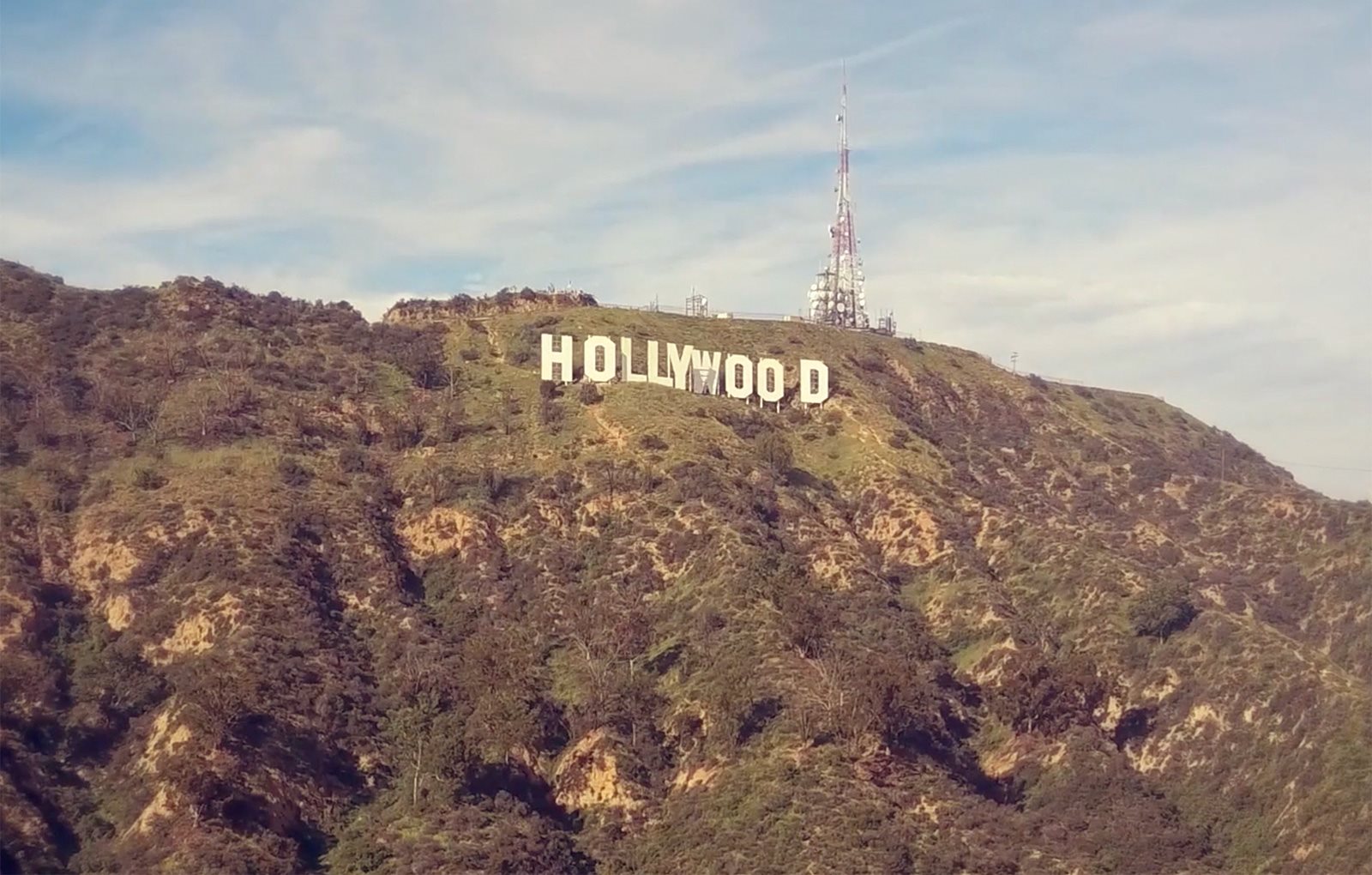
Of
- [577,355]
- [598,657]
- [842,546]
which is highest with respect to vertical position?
[577,355]

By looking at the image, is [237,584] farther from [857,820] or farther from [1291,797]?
[1291,797]

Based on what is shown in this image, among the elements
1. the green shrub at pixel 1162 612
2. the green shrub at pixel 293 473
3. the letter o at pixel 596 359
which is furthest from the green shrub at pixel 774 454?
the green shrub at pixel 293 473

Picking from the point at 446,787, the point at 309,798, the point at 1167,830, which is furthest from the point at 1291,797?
the point at 309,798

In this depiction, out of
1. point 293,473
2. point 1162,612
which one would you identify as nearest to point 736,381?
point 293,473

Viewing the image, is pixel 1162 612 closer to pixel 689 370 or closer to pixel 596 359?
pixel 689 370

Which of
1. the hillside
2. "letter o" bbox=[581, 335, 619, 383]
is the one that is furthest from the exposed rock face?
"letter o" bbox=[581, 335, 619, 383]

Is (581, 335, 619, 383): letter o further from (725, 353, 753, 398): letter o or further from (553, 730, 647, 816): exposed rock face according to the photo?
(553, 730, 647, 816): exposed rock face

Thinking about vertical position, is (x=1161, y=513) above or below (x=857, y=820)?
above
